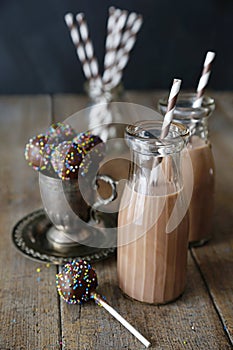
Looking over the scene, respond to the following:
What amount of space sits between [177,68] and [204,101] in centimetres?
152

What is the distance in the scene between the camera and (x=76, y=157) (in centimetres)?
90

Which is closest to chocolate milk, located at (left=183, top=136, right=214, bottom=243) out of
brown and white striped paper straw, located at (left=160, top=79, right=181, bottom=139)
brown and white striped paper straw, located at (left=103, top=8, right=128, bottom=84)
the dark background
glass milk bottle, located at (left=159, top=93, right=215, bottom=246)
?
glass milk bottle, located at (left=159, top=93, right=215, bottom=246)

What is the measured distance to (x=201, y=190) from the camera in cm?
102

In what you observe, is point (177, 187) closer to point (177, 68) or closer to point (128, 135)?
point (128, 135)

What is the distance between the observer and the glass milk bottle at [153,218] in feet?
2.71

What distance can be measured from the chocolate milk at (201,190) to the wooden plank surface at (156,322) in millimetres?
114

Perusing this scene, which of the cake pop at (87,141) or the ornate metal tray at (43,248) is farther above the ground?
the cake pop at (87,141)

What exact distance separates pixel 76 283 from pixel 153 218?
0.55 feet

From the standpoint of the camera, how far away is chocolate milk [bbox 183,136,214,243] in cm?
101

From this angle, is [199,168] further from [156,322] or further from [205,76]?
[156,322]

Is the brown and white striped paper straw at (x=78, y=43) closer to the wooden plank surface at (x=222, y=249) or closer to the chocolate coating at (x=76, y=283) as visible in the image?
the wooden plank surface at (x=222, y=249)

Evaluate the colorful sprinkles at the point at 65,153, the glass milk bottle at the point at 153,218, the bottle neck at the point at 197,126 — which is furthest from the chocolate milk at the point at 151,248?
the bottle neck at the point at 197,126

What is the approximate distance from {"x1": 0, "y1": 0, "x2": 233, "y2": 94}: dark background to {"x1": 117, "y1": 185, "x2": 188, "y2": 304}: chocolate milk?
1662mm

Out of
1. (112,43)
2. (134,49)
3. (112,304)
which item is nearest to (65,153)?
(112,304)
